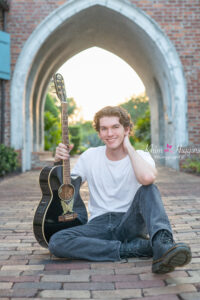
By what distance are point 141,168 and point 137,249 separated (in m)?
0.58

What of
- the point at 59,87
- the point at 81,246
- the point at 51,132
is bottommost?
the point at 81,246

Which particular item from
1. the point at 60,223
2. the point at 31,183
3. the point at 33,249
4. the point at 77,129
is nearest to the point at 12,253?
the point at 33,249

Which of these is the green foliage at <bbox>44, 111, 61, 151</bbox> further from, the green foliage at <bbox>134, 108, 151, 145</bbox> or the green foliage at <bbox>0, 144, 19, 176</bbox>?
the green foliage at <bbox>0, 144, 19, 176</bbox>

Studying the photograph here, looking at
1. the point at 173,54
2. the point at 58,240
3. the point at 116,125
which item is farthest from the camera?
the point at 173,54

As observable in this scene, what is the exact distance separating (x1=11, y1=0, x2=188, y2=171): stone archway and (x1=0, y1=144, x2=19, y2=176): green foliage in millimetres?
555

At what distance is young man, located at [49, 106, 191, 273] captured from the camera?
2379 mm

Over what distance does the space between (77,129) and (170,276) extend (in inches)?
1058

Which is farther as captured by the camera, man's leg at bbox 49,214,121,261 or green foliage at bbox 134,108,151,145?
green foliage at bbox 134,108,151,145

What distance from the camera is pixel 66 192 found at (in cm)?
257

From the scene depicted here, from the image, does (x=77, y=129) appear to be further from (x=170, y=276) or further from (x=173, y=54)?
(x=170, y=276)

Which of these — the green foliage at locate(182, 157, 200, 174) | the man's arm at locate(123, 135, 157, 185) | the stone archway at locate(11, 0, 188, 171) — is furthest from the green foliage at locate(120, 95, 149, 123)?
the man's arm at locate(123, 135, 157, 185)

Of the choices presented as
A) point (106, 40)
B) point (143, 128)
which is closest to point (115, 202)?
point (106, 40)

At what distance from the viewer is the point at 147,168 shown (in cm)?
243

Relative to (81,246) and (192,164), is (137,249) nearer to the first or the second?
(81,246)
